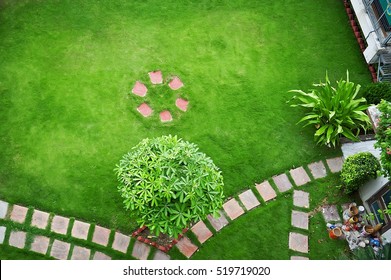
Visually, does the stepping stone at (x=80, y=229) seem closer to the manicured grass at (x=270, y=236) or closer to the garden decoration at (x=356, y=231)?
the manicured grass at (x=270, y=236)

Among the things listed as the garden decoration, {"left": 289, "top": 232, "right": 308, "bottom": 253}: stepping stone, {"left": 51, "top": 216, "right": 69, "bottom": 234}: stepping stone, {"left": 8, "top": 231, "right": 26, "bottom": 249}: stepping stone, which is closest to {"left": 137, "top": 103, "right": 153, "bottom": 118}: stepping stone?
{"left": 51, "top": 216, "right": 69, "bottom": 234}: stepping stone

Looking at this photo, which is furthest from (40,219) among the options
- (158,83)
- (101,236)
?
(158,83)

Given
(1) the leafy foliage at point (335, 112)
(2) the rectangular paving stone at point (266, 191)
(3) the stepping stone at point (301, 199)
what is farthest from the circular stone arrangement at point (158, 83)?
(3) the stepping stone at point (301, 199)

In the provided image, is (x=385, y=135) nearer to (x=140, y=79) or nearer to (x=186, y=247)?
(x=186, y=247)

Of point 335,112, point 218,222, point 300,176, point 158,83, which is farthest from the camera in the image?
point 158,83

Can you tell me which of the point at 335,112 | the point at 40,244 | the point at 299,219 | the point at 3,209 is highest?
the point at 335,112

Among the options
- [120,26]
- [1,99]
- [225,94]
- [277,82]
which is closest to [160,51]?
[120,26]

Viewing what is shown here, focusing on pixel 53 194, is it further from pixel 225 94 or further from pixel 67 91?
pixel 225 94
